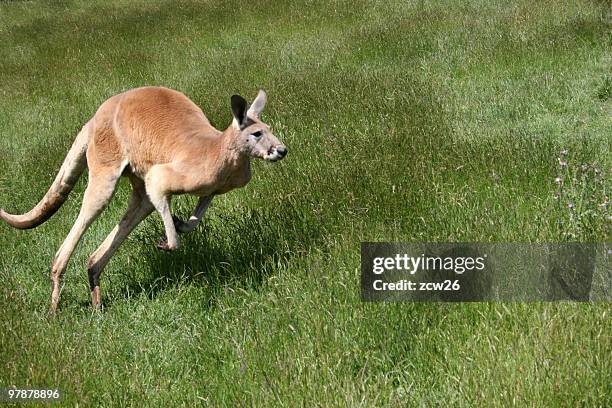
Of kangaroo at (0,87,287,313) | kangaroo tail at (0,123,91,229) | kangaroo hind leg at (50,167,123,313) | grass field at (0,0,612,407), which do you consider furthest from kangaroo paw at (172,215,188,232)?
kangaroo tail at (0,123,91,229)

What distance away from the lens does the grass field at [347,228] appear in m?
3.46

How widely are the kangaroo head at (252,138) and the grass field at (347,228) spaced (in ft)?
2.33

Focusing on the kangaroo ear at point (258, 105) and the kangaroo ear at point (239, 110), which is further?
the kangaroo ear at point (258, 105)

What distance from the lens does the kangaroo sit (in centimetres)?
487

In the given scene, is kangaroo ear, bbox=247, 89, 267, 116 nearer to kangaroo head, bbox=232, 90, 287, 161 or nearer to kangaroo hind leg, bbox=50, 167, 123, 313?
kangaroo head, bbox=232, 90, 287, 161

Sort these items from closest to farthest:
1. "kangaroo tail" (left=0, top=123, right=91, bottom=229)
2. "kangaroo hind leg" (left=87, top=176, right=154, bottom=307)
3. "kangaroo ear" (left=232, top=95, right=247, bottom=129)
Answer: "kangaroo ear" (left=232, top=95, right=247, bottom=129) < "kangaroo hind leg" (left=87, top=176, right=154, bottom=307) < "kangaroo tail" (left=0, top=123, right=91, bottom=229)

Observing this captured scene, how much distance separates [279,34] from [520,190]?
8804 mm

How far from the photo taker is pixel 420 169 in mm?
5648

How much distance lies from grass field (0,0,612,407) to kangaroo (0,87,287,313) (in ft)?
1.35

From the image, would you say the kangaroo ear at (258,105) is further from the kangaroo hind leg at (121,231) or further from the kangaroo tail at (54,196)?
the kangaroo tail at (54,196)

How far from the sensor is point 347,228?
4961 mm

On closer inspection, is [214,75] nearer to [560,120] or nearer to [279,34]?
[279,34]

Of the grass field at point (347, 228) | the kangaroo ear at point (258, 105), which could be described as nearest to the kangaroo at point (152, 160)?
the kangaroo ear at point (258, 105)

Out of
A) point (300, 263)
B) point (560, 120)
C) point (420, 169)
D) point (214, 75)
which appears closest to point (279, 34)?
point (214, 75)
